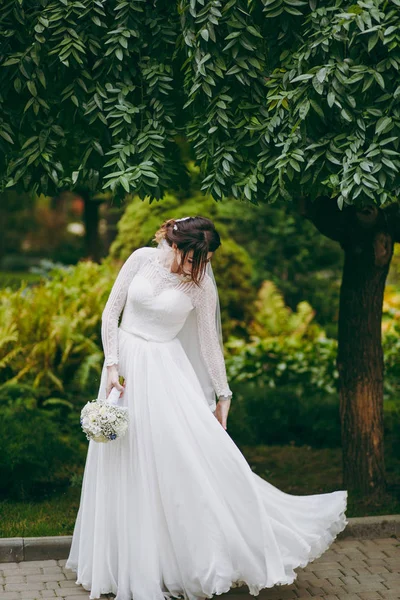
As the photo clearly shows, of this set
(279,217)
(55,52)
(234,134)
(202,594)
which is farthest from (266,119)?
(279,217)

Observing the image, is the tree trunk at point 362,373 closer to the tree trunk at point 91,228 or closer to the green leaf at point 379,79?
the green leaf at point 379,79

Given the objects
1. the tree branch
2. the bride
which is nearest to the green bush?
the bride

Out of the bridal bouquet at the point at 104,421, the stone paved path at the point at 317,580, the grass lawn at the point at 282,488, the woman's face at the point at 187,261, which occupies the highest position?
the woman's face at the point at 187,261

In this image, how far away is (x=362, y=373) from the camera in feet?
21.6

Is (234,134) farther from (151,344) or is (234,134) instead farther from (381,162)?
(151,344)

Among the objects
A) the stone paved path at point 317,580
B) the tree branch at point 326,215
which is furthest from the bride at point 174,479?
the tree branch at point 326,215

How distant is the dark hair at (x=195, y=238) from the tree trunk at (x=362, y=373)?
200 centimetres

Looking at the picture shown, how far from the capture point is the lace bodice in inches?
192

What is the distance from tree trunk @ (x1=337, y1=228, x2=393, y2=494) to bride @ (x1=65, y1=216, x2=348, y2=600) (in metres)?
1.59

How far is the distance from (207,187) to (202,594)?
7.59ft

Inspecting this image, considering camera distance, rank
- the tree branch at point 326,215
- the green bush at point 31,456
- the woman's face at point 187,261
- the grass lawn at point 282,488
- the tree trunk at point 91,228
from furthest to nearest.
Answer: the tree trunk at point 91,228 < the green bush at point 31,456 < the tree branch at point 326,215 < the grass lawn at point 282,488 < the woman's face at point 187,261

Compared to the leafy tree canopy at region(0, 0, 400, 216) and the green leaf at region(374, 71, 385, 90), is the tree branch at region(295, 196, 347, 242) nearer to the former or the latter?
the leafy tree canopy at region(0, 0, 400, 216)

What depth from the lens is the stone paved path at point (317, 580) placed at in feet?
16.1

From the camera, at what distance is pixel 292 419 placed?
8.58 m
